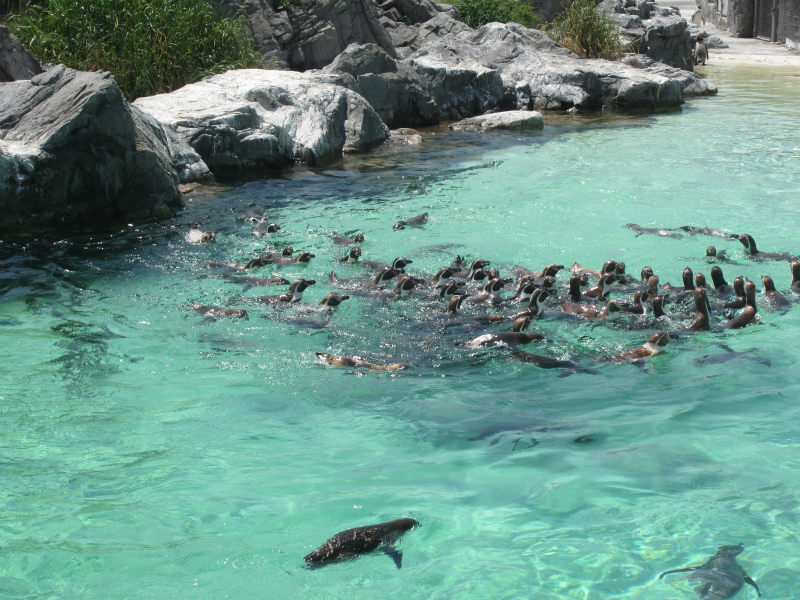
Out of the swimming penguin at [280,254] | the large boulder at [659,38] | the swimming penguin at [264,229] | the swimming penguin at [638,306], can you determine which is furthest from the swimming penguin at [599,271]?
the large boulder at [659,38]

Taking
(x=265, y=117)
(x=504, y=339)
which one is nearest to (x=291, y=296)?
(x=504, y=339)

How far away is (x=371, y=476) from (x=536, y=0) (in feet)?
108

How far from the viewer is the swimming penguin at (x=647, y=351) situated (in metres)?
Result: 6.19

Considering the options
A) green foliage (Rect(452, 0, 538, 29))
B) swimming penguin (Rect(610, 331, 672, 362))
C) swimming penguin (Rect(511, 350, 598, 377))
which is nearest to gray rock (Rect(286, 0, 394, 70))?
green foliage (Rect(452, 0, 538, 29))

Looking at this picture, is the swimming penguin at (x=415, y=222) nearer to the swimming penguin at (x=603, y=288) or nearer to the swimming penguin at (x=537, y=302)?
the swimming penguin at (x=603, y=288)

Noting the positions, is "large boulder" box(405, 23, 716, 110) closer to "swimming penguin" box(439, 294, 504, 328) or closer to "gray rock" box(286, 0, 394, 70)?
"gray rock" box(286, 0, 394, 70)

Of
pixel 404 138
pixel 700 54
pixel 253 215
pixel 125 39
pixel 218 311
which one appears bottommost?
pixel 218 311

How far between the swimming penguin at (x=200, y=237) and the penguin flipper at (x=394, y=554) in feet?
22.7

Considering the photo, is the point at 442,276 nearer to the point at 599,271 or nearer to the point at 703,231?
the point at 599,271

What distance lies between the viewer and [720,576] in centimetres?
357

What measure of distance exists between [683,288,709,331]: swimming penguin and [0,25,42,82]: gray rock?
11.9 meters

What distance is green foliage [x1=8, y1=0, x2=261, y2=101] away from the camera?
47.0 feet

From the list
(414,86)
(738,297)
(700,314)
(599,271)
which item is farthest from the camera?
(414,86)

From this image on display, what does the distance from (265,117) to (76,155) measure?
15.2ft
